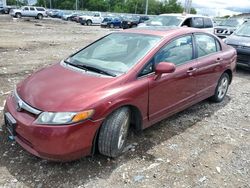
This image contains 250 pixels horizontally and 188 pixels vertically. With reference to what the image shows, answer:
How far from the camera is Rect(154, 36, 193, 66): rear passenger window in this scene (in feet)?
13.5

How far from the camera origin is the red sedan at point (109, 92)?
10.0ft

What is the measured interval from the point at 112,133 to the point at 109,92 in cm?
48

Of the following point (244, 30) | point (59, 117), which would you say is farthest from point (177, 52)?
point (244, 30)

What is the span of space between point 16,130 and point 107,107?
1.07 meters

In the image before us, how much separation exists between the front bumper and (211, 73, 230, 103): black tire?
10.9 ft

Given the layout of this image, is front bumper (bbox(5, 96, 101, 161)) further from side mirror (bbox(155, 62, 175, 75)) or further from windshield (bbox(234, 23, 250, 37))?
windshield (bbox(234, 23, 250, 37))

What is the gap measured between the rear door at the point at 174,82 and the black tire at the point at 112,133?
591mm

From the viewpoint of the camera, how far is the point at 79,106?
3.09 meters

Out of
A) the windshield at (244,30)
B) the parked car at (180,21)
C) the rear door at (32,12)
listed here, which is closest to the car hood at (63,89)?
the windshield at (244,30)

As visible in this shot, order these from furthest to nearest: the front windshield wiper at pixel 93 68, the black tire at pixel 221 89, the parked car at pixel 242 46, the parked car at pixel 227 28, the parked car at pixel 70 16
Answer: the parked car at pixel 70 16, the parked car at pixel 227 28, the parked car at pixel 242 46, the black tire at pixel 221 89, the front windshield wiper at pixel 93 68

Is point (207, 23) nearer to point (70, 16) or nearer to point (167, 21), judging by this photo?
point (167, 21)

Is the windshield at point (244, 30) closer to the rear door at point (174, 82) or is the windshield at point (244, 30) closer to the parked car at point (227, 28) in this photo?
the parked car at point (227, 28)

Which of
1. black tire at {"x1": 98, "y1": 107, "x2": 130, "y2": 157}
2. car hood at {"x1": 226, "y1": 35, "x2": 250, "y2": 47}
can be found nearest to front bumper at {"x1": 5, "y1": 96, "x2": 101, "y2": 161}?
black tire at {"x1": 98, "y1": 107, "x2": 130, "y2": 157}

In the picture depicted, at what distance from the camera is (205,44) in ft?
17.2
